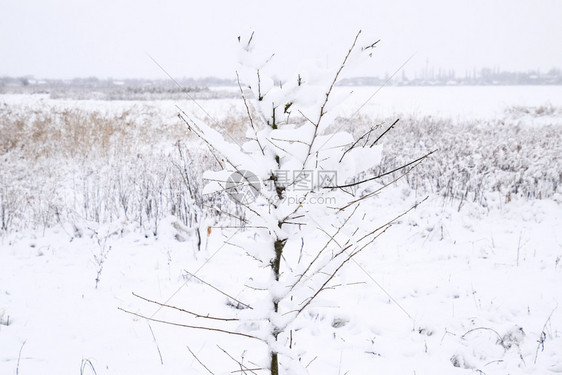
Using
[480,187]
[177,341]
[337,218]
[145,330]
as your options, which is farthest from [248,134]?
[480,187]

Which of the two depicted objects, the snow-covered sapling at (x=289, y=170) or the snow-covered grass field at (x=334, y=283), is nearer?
the snow-covered sapling at (x=289, y=170)

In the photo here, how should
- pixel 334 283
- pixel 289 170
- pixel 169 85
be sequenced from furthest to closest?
pixel 169 85 → pixel 334 283 → pixel 289 170

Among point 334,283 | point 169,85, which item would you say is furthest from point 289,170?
point 169,85

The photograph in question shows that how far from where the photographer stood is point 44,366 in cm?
226

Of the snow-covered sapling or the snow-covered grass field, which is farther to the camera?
the snow-covered grass field

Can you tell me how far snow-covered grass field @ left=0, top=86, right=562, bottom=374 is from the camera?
238 cm

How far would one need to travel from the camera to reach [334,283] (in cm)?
338

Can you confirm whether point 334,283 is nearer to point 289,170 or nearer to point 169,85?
point 289,170

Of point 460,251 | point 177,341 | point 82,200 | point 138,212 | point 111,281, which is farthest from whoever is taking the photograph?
point 82,200

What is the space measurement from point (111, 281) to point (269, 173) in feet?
9.50

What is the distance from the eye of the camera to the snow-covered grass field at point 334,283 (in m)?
2.38

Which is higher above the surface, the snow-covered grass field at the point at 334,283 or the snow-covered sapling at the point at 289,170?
the snow-covered sapling at the point at 289,170

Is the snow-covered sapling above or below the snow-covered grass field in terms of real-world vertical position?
above

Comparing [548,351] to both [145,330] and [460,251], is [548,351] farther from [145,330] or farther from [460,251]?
[145,330]
